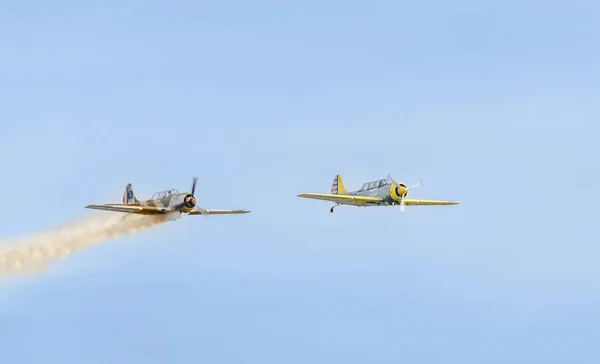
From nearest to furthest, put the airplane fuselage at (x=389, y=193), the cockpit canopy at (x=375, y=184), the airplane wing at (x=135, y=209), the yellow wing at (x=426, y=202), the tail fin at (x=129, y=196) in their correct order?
the airplane wing at (x=135, y=209)
the tail fin at (x=129, y=196)
the airplane fuselage at (x=389, y=193)
the cockpit canopy at (x=375, y=184)
the yellow wing at (x=426, y=202)

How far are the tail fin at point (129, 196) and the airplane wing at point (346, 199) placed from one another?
46.9 feet

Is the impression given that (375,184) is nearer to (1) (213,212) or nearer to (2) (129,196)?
(1) (213,212)

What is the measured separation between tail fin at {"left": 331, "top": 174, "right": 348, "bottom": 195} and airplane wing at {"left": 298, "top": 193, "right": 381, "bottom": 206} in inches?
285

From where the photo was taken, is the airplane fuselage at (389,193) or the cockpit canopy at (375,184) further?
the cockpit canopy at (375,184)

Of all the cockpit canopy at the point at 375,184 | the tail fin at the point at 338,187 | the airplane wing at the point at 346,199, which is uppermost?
the tail fin at the point at 338,187

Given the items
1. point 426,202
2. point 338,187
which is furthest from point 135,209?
point 426,202

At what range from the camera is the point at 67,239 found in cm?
10694

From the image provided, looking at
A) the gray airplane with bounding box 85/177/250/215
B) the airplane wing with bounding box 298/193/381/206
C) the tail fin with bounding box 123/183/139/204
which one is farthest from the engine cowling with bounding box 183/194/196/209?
the airplane wing with bounding box 298/193/381/206

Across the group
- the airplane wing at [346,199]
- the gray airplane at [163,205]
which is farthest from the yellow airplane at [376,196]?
the gray airplane at [163,205]

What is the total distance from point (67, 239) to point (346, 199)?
2424 cm

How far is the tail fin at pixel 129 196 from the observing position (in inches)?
4198

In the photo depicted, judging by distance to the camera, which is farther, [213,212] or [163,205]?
Result: [213,212]

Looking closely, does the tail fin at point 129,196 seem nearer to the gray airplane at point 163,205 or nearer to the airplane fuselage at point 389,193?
the gray airplane at point 163,205

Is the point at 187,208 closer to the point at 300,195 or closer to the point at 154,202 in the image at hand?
the point at 154,202
